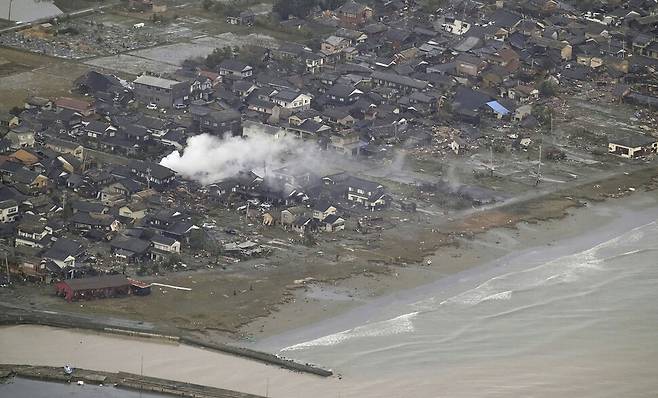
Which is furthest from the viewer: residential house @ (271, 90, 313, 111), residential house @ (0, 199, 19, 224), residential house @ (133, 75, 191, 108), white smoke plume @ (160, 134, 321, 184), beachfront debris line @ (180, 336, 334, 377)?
residential house @ (133, 75, 191, 108)

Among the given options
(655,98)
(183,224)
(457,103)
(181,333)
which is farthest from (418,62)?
(181,333)

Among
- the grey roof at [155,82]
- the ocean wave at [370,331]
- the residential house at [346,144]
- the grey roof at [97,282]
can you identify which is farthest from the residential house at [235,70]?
the ocean wave at [370,331]

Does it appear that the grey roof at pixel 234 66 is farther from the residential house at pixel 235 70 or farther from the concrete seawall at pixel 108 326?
the concrete seawall at pixel 108 326

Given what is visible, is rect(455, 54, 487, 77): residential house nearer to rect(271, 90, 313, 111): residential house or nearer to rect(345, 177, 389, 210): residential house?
rect(271, 90, 313, 111): residential house

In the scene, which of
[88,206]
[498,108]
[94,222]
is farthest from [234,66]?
[94,222]

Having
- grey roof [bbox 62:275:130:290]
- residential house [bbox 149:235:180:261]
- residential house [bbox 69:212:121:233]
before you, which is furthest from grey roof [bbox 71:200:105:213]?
grey roof [bbox 62:275:130:290]

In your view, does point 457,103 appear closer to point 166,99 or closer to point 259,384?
point 166,99
